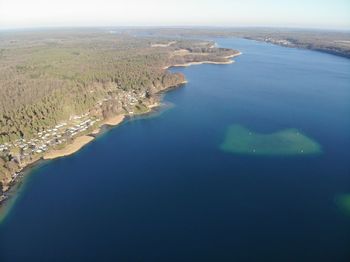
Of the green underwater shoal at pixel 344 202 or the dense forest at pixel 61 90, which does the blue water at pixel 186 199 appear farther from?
the dense forest at pixel 61 90

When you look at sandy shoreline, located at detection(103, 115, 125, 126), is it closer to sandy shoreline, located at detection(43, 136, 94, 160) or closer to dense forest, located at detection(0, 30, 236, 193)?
dense forest, located at detection(0, 30, 236, 193)

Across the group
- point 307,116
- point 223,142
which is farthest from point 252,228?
point 307,116

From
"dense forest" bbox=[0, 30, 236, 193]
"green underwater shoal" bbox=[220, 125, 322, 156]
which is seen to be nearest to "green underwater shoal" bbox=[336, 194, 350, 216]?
"green underwater shoal" bbox=[220, 125, 322, 156]

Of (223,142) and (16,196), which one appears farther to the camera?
(223,142)

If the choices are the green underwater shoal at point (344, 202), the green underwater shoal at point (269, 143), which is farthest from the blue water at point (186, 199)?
the green underwater shoal at point (269, 143)

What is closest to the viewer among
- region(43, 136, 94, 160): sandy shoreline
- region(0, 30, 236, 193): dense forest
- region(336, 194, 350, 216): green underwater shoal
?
region(336, 194, 350, 216): green underwater shoal

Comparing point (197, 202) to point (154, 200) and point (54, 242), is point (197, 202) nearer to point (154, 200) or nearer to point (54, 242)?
point (154, 200)
